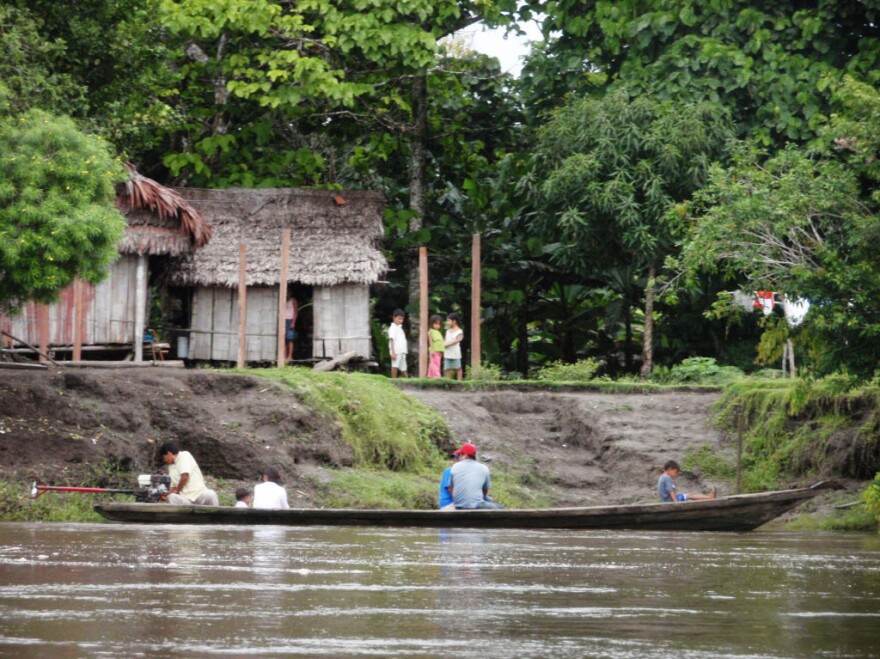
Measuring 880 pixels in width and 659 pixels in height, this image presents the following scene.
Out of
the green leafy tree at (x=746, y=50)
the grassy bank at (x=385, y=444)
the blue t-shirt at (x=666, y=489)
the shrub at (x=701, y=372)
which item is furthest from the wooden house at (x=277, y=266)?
the blue t-shirt at (x=666, y=489)

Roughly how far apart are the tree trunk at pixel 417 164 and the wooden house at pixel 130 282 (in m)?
4.48

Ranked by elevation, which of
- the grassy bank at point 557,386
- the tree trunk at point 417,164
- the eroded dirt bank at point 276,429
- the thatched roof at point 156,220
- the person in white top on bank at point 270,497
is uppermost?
the tree trunk at point 417,164

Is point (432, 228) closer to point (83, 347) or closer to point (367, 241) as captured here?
point (367, 241)

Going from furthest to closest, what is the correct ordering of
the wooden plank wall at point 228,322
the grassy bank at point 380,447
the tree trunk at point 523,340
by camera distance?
the tree trunk at point 523,340, the wooden plank wall at point 228,322, the grassy bank at point 380,447

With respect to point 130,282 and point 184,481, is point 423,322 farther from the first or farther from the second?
point 184,481

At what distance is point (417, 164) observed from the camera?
28172 millimetres

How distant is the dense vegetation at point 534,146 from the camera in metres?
17.5

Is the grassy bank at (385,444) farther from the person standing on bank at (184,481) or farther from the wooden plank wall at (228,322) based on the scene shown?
the wooden plank wall at (228,322)

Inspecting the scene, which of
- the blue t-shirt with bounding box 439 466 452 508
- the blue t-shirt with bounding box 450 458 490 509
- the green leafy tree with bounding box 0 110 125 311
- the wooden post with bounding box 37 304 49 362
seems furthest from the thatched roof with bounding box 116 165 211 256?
the blue t-shirt with bounding box 450 458 490 509

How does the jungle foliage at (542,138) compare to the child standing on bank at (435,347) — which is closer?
the jungle foliage at (542,138)

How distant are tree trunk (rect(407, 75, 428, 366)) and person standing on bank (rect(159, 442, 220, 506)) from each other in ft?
36.3

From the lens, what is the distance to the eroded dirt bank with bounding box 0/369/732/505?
1808cm

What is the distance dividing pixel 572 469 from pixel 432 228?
25.4 ft

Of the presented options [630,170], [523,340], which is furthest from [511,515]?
[523,340]
